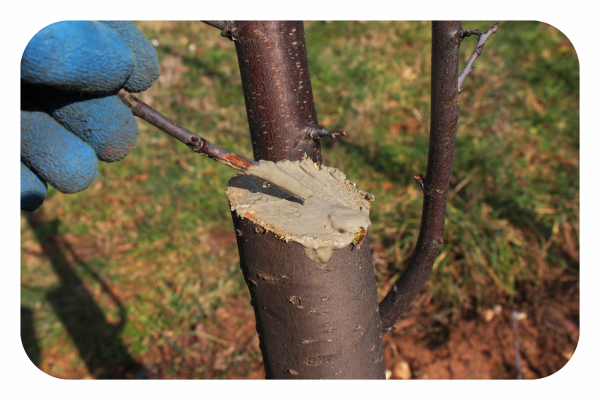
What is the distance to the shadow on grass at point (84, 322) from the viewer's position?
229cm

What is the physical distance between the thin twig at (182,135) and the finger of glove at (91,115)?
0.05 metres

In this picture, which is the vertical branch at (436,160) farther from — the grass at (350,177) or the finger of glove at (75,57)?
the grass at (350,177)

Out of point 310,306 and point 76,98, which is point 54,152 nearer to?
point 76,98

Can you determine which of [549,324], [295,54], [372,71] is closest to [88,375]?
[295,54]

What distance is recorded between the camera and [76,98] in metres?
1.10

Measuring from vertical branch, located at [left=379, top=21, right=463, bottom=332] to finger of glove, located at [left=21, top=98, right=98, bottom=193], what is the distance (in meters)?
0.91

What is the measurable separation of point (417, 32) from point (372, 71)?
2.17 ft

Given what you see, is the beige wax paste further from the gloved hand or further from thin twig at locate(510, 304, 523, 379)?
thin twig at locate(510, 304, 523, 379)

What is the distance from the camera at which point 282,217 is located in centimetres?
101

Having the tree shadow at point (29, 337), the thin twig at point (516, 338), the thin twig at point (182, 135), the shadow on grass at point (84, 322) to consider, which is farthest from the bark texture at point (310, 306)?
the tree shadow at point (29, 337)

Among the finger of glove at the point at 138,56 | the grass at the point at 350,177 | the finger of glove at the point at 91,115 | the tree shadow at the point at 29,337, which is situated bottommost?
the tree shadow at the point at 29,337

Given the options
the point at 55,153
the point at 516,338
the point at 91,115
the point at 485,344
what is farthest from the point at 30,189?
the point at 516,338

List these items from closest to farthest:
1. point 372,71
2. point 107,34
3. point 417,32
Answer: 1. point 107,34
2. point 372,71
3. point 417,32

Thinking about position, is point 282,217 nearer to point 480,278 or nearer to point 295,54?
point 295,54
